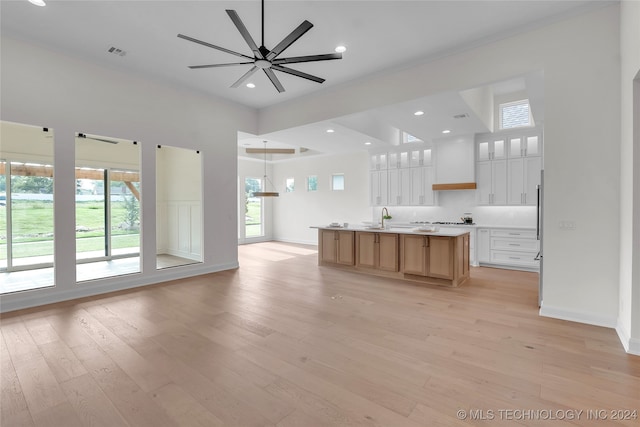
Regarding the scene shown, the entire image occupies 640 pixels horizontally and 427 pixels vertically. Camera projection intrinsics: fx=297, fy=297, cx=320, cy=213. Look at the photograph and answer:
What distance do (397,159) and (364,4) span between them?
17.1 ft

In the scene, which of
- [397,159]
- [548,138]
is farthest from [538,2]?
[397,159]

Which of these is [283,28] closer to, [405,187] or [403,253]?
[403,253]

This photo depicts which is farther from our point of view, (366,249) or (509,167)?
(509,167)

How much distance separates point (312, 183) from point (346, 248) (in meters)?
4.95

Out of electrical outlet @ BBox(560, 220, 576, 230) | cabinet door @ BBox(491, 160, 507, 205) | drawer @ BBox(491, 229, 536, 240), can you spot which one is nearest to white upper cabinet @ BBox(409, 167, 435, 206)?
cabinet door @ BBox(491, 160, 507, 205)

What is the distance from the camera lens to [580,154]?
11.0ft

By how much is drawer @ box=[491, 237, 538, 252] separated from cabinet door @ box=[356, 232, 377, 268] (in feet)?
9.11

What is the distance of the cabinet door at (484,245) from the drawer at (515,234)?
0.14 meters

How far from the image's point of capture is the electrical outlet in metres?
3.38

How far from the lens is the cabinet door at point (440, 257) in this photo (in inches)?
190

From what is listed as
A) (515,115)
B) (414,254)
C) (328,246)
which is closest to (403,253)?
(414,254)

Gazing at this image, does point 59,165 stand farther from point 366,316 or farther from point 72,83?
point 366,316

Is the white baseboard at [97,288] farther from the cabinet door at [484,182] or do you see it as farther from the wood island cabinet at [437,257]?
the cabinet door at [484,182]

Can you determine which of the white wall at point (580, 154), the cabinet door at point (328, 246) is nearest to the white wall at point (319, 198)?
the cabinet door at point (328, 246)
